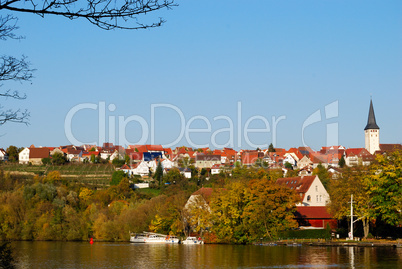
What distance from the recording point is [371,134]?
478 ft

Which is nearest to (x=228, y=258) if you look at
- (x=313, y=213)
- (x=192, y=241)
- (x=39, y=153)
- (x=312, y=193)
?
(x=192, y=241)

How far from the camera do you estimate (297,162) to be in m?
143

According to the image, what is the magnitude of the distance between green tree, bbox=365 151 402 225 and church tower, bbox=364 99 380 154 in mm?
101209

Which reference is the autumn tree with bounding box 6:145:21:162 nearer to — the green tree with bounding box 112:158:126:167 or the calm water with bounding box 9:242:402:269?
the green tree with bounding box 112:158:126:167

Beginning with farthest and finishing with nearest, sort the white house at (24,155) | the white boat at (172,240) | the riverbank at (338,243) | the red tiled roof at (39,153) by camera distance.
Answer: the white house at (24,155) < the red tiled roof at (39,153) < the white boat at (172,240) < the riverbank at (338,243)

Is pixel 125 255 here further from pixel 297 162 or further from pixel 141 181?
pixel 297 162

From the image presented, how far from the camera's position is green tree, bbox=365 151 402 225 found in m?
42.9

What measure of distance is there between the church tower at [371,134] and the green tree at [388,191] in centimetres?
10121

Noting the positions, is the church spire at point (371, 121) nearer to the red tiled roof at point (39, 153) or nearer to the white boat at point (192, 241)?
the red tiled roof at point (39, 153)

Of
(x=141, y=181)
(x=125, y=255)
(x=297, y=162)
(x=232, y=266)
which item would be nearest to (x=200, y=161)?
(x=297, y=162)

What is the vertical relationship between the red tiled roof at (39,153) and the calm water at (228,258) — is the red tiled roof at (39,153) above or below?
above

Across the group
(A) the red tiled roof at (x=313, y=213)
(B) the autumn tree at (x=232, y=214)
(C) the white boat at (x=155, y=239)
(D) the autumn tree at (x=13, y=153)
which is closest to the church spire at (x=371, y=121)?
(D) the autumn tree at (x=13, y=153)

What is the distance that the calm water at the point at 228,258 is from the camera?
32.2 metres

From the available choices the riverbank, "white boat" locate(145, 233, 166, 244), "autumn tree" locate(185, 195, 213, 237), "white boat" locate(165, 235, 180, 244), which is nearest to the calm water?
the riverbank
